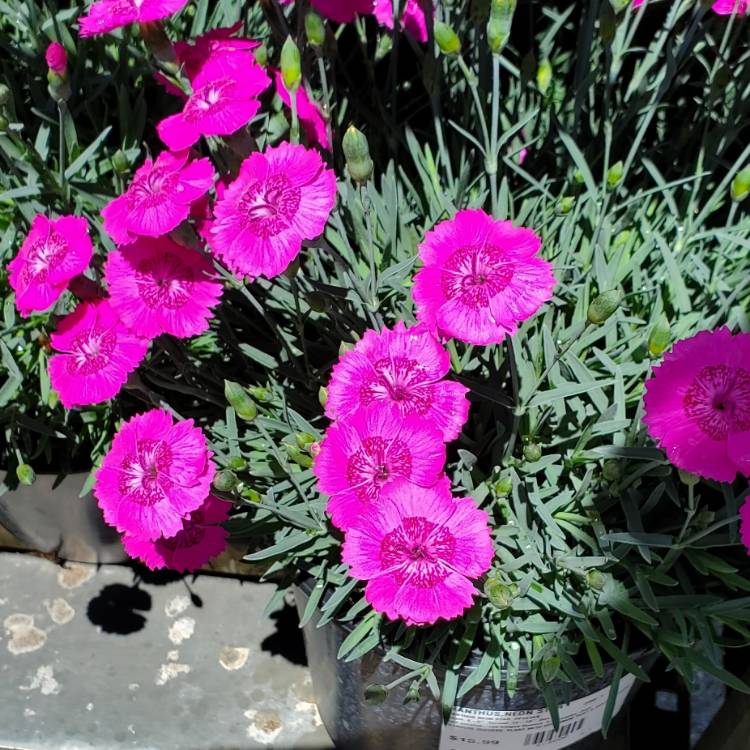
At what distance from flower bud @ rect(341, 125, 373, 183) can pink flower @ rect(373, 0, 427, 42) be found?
333 mm

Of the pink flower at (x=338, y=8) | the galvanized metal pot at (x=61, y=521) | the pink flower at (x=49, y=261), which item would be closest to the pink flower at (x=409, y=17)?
the pink flower at (x=338, y=8)

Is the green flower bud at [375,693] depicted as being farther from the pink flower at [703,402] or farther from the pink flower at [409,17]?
the pink flower at [409,17]

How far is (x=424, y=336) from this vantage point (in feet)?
2.14

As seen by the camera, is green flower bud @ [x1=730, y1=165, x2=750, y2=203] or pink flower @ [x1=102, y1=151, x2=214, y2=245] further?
green flower bud @ [x1=730, y1=165, x2=750, y2=203]

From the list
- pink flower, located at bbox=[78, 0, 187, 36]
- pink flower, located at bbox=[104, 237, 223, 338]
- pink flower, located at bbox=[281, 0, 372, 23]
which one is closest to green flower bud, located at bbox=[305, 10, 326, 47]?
pink flower, located at bbox=[281, 0, 372, 23]

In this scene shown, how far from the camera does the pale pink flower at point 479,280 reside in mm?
616

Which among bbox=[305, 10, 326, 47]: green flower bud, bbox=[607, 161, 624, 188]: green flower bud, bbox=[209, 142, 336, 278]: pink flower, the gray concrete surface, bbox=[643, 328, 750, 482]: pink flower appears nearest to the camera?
bbox=[643, 328, 750, 482]: pink flower

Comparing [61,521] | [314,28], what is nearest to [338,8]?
[314,28]

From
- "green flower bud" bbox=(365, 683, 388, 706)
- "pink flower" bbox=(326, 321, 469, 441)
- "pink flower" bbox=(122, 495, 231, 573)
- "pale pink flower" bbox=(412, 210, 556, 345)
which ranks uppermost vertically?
"pale pink flower" bbox=(412, 210, 556, 345)

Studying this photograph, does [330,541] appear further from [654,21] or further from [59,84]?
[654,21]

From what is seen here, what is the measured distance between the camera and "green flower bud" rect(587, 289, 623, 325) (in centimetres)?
62

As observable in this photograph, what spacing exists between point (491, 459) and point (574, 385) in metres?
0.14

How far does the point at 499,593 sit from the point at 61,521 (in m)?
0.73

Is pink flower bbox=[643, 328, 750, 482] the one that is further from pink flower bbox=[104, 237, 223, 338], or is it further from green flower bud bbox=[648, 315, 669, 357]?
pink flower bbox=[104, 237, 223, 338]
